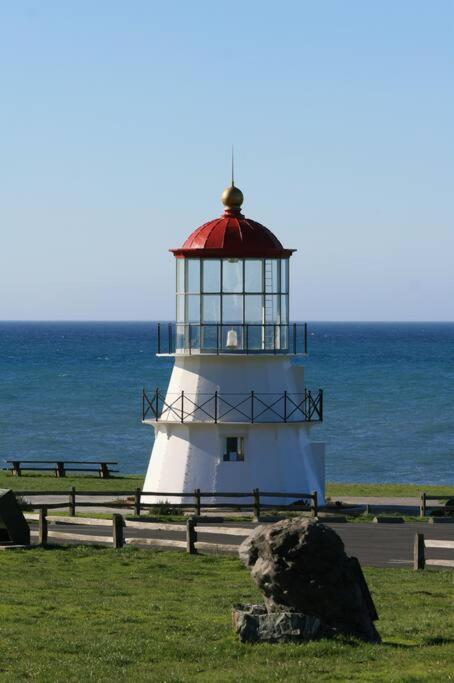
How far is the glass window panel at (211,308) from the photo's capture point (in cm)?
4259

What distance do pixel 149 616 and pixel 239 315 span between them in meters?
21.1

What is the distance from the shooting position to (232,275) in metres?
42.8

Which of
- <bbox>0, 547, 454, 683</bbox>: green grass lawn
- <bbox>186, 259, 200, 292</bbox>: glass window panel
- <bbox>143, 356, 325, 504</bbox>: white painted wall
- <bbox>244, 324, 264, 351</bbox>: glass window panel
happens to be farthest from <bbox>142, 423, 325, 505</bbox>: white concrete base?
<bbox>0, 547, 454, 683</bbox>: green grass lawn

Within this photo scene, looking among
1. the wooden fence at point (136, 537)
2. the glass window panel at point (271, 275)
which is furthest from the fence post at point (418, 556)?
the glass window panel at point (271, 275)

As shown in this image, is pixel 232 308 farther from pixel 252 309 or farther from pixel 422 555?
pixel 422 555

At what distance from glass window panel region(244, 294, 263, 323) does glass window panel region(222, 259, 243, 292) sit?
37cm

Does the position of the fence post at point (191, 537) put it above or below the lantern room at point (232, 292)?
below

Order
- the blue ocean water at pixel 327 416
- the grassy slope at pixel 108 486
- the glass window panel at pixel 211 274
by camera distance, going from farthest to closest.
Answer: the blue ocean water at pixel 327 416
the grassy slope at pixel 108 486
the glass window panel at pixel 211 274

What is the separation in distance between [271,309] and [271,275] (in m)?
0.93

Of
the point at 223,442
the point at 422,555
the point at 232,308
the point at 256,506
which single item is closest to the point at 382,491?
the point at 223,442

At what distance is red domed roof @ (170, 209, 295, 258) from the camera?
140 feet

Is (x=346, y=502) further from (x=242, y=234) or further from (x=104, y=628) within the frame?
(x=104, y=628)

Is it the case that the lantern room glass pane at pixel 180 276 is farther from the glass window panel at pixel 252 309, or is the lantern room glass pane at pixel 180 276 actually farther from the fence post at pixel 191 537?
the fence post at pixel 191 537

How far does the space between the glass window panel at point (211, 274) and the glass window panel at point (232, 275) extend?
139mm
